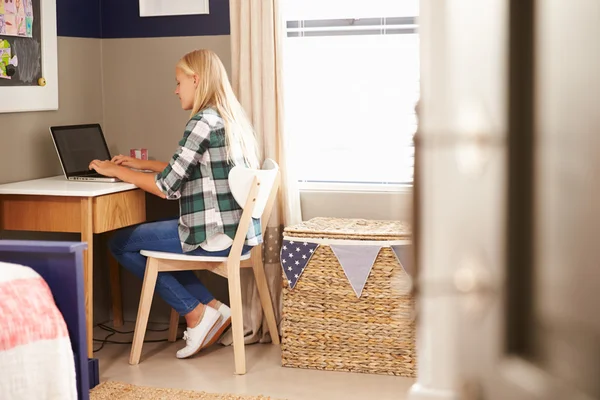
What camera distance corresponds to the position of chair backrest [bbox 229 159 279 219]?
316cm

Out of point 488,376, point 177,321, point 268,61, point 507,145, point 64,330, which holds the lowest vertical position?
point 177,321

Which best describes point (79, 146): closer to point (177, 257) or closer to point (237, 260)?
point (177, 257)

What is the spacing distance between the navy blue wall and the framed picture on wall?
2cm

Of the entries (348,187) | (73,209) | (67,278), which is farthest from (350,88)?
(67,278)

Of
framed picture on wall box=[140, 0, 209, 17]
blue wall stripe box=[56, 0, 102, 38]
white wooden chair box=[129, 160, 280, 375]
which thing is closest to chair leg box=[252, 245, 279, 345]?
white wooden chair box=[129, 160, 280, 375]

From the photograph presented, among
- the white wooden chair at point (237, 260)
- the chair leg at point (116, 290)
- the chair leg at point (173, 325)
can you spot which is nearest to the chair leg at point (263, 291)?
the white wooden chair at point (237, 260)

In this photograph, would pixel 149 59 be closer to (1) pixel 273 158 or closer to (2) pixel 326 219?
(1) pixel 273 158

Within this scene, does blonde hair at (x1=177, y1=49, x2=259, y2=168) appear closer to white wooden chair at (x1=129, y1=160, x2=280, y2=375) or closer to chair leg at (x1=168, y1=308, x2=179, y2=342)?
white wooden chair at (x1=129, y1=160, x2=280, y2=375)

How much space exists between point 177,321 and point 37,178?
873 mm

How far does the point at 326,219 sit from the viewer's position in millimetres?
3602

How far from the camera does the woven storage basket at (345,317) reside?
3.21 meters

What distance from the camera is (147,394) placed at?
296 centimetres

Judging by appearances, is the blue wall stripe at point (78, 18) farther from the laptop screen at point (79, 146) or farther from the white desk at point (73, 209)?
the white desk at point (73, 209)

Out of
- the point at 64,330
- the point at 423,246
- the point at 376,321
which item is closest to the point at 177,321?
the point at 376,321
